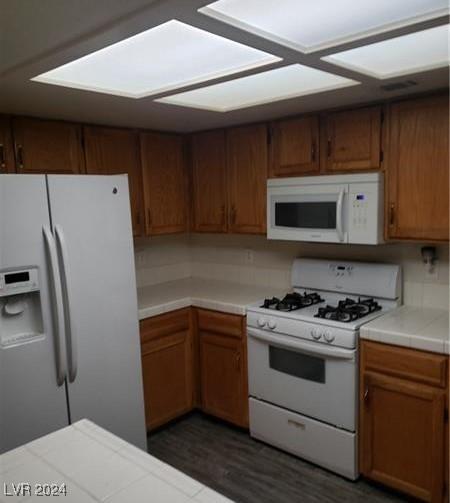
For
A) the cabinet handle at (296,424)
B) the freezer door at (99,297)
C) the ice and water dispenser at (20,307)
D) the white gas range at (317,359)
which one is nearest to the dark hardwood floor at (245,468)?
the white gas range at (317,359)

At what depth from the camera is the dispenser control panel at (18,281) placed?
211 cm

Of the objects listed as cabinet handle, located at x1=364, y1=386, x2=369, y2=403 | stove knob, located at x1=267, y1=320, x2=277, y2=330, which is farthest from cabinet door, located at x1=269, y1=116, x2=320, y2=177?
cabinet handle, located at x1=364, y1=386, x2=369, y2=403

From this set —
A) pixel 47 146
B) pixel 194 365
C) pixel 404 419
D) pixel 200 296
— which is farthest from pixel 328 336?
pixel 47 146

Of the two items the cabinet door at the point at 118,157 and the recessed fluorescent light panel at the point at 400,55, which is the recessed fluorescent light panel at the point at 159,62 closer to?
the recessed fluorescent light panel at the point at 400,55

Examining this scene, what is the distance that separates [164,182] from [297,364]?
1660 mm

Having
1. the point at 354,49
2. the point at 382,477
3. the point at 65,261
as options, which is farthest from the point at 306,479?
the point at 354,49

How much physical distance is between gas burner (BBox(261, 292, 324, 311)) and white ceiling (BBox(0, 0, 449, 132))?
1177 millimetres

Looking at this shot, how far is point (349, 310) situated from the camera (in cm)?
264

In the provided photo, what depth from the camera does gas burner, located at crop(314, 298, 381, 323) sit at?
2572mm

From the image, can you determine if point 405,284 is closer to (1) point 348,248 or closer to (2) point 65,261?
(1) point 348,248

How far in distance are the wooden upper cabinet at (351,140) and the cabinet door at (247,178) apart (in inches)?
19.2

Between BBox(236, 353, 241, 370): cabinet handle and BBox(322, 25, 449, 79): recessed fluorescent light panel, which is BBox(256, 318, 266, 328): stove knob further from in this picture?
BBox(322, 25, 449, 79): recessed fluorescent light panel

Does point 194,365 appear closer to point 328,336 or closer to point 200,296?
point 200,296

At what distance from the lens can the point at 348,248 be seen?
121 inches
